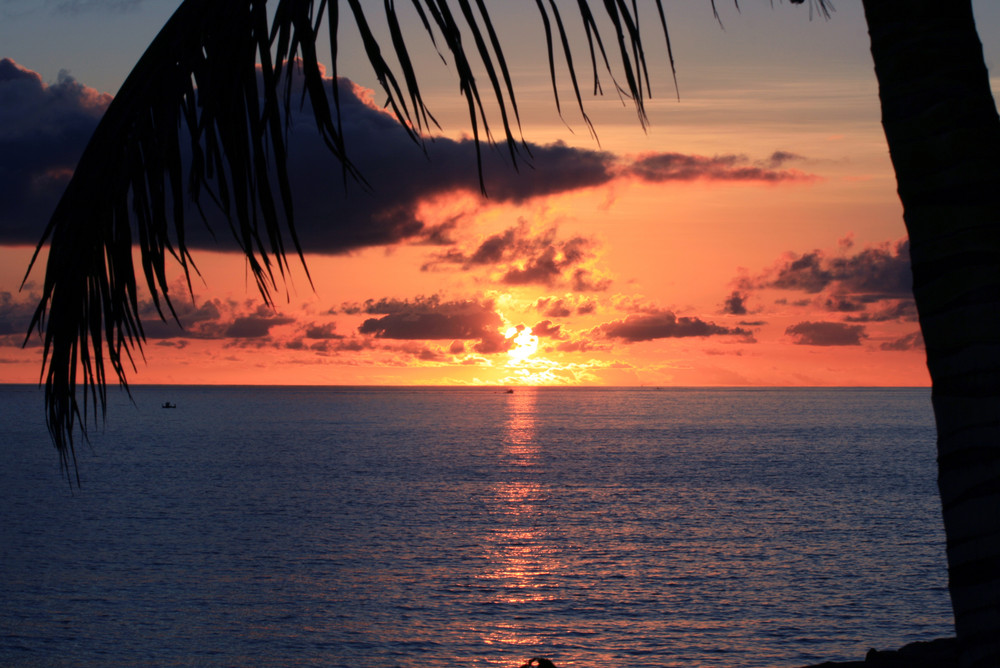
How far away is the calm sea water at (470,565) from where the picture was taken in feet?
89.0

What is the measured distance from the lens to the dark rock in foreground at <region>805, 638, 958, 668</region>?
958 centimetres

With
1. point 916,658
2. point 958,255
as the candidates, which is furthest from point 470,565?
point 958,255

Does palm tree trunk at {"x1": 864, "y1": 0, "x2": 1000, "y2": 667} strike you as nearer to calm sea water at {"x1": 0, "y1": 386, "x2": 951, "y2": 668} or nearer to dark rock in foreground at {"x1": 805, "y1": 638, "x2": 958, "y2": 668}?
dark rock in foreground at {"x1": 805, "y1": 638, "x2": 958, "y2": 668}

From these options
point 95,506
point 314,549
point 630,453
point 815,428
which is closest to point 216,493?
point 95,506

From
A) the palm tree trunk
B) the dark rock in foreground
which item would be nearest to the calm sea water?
the dark rock in foreground

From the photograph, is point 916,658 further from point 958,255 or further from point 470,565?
point 470,565

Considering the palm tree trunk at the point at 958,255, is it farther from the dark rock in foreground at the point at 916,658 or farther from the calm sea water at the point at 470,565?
the calm sea water at the point at 470,565

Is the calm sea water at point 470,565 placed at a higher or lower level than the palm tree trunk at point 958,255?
lower

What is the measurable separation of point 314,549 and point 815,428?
442ft

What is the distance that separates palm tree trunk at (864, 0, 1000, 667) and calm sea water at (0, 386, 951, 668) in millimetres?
22700

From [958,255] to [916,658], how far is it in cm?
898

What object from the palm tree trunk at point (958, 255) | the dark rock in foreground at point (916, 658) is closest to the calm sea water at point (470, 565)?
the dark rock in foreground at point (916, 658)

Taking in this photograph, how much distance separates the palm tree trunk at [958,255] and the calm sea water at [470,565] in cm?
2270

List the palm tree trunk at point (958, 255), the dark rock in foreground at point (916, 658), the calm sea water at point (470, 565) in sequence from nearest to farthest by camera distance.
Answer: the palm tree trunk at point (958, 255) → the dark rock in foreground at point (916, 658) → the calm sea water at point (470, 565)
